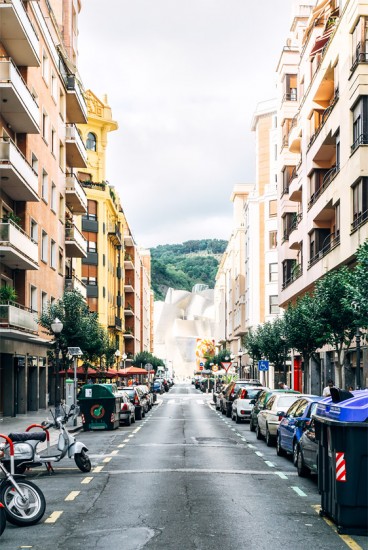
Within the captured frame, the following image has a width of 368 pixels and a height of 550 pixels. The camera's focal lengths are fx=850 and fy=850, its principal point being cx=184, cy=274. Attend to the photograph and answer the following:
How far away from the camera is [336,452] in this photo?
1027cm

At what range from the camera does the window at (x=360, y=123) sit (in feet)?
98.5

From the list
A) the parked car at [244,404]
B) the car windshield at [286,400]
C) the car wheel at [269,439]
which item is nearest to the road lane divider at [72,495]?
the car wheel at [269,439]

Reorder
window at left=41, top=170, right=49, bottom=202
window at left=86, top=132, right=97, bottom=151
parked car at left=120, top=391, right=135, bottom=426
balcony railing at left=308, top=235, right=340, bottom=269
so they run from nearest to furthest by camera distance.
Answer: parked car at left=120, top=391, right=135, bottom=426 < balcony railing at left=308, top=235, right=340, bottom=269 < window at left=41, top=170, right=49, bottom=202 < window at left=86, top=132, right=97, bottom=151

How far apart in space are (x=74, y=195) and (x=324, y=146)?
62.7 ft

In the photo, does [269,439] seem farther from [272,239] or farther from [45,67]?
[272,239]

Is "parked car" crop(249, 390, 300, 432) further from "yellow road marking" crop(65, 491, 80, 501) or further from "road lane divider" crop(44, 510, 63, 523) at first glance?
"road lane divider" crop(44, 510, 63, 523)

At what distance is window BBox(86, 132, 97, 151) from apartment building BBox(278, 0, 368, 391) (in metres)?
23.9

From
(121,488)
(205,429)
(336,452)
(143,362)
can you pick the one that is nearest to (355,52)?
(205,429)

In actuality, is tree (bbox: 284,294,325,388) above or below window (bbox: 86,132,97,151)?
below

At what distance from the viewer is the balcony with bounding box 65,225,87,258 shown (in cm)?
5159

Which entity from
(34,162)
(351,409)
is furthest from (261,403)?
(34,162)

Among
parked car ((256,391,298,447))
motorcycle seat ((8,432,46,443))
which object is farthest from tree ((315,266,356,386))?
motorcycle seat ((8,432,46,443))

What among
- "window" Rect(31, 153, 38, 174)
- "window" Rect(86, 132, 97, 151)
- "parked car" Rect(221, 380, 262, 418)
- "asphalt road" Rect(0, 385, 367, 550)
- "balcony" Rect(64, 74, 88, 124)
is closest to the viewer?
"asphalt road" Rect(0, 385, 367, 550)

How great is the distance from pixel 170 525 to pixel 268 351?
4126cm
